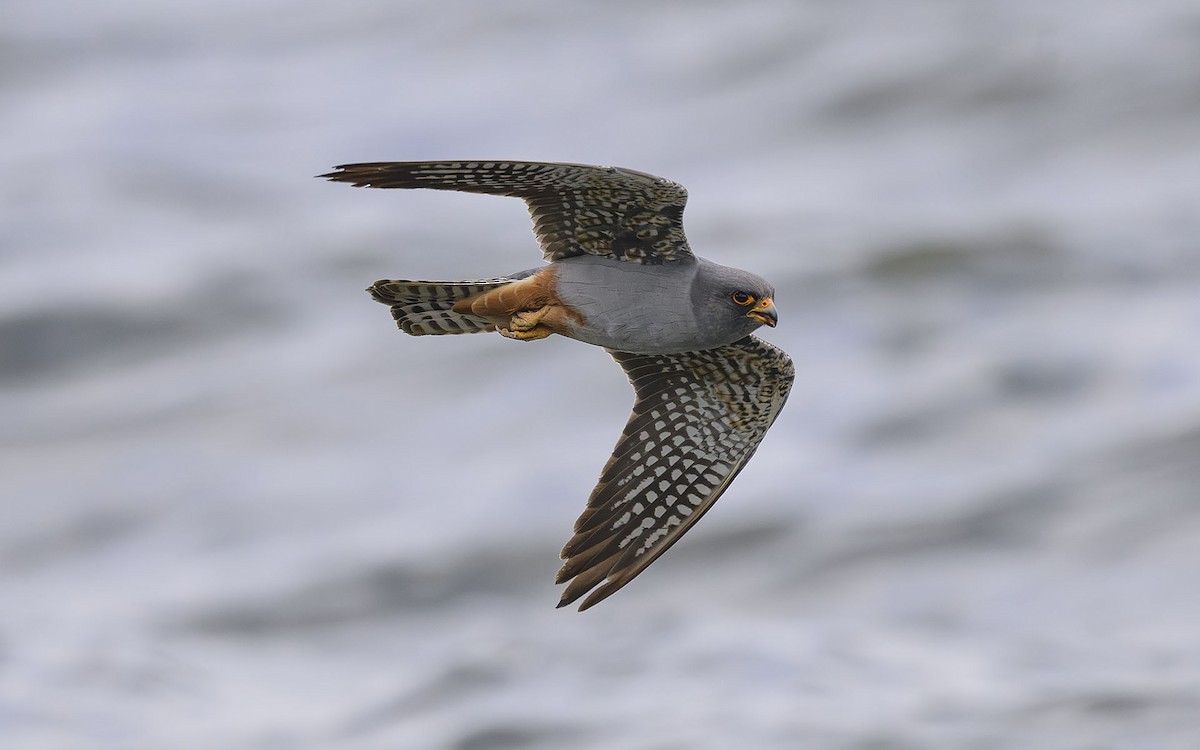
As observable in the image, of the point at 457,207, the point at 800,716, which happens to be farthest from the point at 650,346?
the point at 457,207

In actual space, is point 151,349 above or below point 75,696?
above

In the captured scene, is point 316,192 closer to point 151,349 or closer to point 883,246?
point 151,349

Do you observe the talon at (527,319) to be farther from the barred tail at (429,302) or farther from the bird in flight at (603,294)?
the barred tail at (429,302)

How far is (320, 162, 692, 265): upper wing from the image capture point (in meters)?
11.0

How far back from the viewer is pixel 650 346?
38.9 feet

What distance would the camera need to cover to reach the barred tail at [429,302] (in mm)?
11750

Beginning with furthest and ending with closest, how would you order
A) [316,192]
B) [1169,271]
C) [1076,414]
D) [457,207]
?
[316,192] < [457,207] < [1169,271] < [1076,414]

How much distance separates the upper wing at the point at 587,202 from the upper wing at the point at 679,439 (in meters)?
1.58

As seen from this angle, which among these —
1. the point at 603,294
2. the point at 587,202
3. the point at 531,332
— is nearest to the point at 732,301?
the point at 603,294

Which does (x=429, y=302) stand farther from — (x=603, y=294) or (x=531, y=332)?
(x=603, y=294)

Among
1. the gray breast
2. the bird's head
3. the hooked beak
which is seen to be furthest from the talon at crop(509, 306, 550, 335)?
the hooked beak

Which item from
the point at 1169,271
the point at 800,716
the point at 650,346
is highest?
the point at 1169,271

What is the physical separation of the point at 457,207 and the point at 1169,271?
27.4 metres

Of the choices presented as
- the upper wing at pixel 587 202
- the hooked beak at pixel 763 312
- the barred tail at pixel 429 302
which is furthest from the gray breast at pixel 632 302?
the barred tail at pixel 429 302
